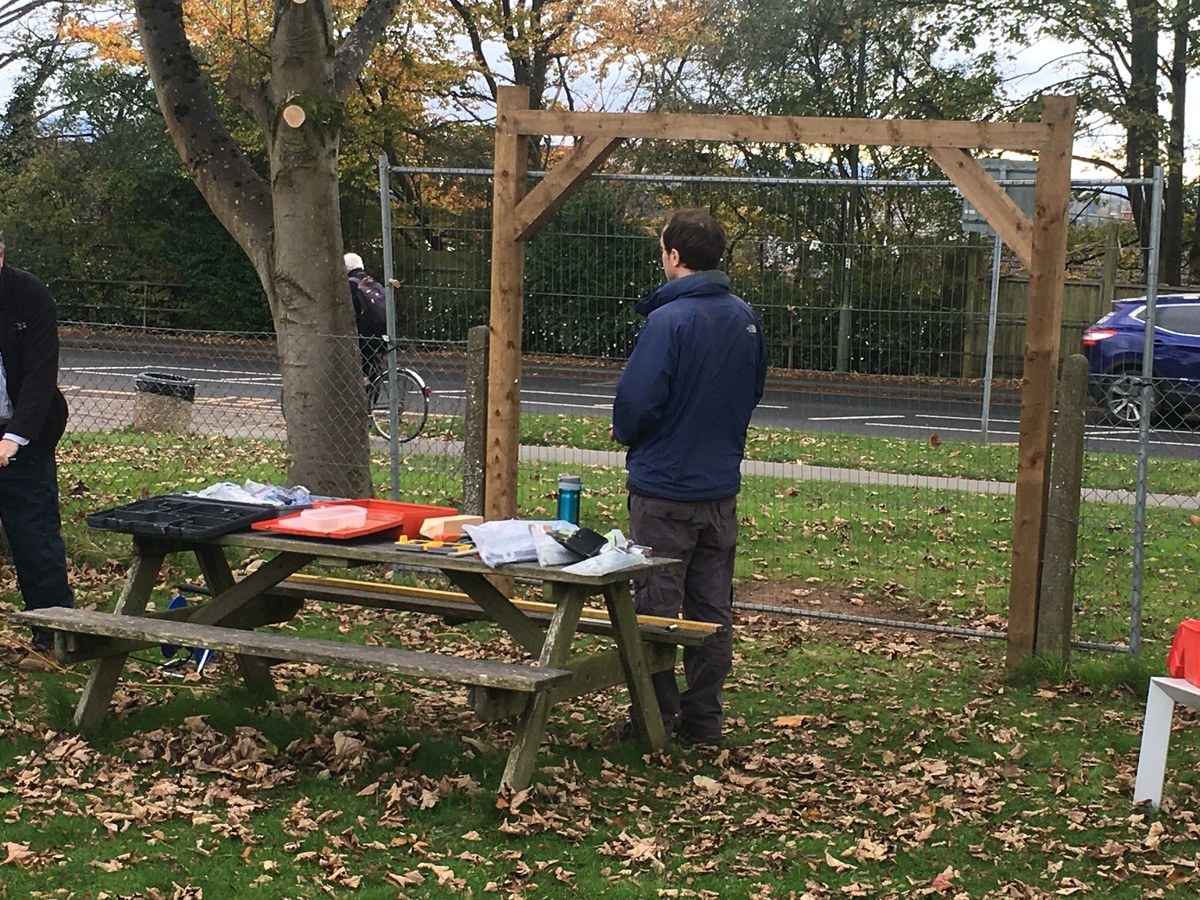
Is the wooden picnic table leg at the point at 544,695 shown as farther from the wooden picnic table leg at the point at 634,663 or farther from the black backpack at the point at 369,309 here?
the black backpack at the point at 369,309

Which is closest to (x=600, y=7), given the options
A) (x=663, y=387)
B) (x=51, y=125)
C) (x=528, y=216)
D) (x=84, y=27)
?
(x=84, y=27)

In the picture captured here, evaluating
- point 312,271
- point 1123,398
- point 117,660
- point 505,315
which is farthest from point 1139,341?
point 117,660

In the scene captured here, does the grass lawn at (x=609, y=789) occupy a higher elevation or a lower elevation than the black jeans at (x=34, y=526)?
lower

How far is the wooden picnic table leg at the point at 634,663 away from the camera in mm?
5203

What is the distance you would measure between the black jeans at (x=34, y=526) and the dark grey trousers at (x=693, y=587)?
2.53 m

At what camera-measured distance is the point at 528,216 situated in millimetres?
7441

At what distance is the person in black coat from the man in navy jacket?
2.42 m

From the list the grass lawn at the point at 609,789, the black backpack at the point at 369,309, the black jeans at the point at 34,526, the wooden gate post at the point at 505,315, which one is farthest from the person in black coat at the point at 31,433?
the black backpack at the point at 369,309

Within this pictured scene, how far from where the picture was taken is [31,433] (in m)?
5.96

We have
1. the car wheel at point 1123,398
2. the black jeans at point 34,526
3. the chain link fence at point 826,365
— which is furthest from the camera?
the chain link fence at point 826,365

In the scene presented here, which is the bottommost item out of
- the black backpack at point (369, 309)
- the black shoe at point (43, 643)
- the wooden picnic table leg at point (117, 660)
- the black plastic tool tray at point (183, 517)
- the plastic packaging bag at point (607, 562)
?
the black shoe at point (43, 643)

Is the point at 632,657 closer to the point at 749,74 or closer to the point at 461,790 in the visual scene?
the point at 461,790

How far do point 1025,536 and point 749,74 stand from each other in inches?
844

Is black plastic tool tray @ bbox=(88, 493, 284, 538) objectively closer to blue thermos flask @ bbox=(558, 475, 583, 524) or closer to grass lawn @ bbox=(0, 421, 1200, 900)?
grass lawn @ bbox=(0, 421, 1200, 900)
